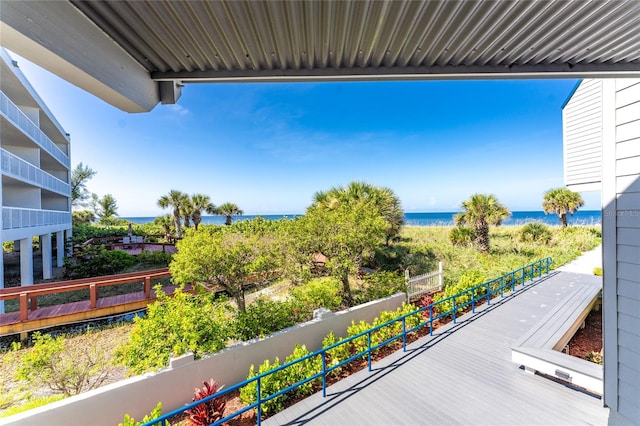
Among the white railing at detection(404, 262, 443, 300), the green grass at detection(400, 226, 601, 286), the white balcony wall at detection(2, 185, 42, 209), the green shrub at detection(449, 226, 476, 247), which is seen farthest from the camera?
the green shrub at detection(449, 226, 476, 247)

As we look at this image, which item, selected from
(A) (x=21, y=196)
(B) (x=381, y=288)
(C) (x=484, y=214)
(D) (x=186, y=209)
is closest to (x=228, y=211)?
(D) (x=186, y=209)

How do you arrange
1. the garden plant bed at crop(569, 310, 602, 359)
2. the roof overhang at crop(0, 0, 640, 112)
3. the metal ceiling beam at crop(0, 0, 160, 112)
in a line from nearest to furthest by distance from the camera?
1. the metal ceiling beam at crop(0, 0, 160, 112)
2. the roof overhang at crop(0, 0, 640, 112)
3. the garden plant bed at crop(569, 310, 602, 359)

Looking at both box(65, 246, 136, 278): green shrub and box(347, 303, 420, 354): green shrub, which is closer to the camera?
box(347, 303, 420, 354): green shrub

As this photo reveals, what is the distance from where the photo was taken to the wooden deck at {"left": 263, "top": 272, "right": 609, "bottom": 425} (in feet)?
10.0

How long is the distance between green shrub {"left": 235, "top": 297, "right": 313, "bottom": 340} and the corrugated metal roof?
4.65m

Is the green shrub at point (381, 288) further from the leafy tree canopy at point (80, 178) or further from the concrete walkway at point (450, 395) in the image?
the leafy tree canopy at point (80, 178)

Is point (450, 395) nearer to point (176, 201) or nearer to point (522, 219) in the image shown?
point (176, 201)

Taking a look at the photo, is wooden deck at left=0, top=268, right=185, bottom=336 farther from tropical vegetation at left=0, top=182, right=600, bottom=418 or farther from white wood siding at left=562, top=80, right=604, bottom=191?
white wood siding at left=562, top=80, right=604, bottom=191

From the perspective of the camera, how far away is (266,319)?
5.21 m

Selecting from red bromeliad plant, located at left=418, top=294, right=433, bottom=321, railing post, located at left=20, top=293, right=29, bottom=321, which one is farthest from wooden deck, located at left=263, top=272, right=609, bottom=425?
railing post, located at left=20, top=293, right=29, bottom=321

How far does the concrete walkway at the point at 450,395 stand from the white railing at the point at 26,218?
10.4 metres

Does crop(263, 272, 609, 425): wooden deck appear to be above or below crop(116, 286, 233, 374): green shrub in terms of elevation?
below

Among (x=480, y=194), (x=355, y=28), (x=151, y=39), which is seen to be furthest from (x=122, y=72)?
(x=480, y=194)

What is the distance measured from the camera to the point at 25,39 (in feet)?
3.41
